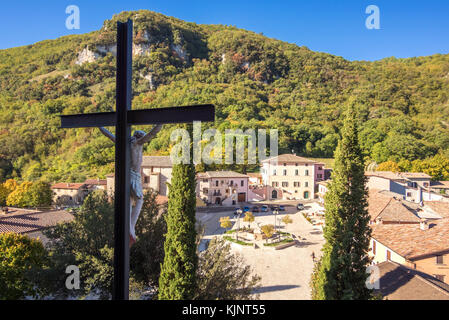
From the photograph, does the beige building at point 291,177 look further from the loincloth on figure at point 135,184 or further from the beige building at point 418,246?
the loincloth on figure at point 135,184

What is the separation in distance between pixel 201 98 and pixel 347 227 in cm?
4334

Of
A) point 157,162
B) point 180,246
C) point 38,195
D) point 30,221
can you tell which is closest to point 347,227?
point 180,246

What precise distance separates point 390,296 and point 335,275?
16.9 feet

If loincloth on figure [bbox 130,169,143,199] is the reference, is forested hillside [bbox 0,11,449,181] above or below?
above

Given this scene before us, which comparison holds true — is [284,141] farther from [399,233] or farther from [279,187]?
[399,233]

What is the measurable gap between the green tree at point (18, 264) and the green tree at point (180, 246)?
5470mm

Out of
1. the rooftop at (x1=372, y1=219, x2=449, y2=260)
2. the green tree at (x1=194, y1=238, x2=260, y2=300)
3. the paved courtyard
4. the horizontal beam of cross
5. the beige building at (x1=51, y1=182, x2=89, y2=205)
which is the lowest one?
the paved courtyard

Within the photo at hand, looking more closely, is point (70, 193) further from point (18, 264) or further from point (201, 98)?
point (18, 264)

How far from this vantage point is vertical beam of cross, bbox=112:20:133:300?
274 centimetres

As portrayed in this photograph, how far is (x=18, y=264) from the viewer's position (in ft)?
29.8

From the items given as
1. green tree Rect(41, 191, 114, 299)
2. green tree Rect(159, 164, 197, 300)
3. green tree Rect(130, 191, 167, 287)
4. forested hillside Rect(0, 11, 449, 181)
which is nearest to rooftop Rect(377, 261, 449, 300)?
green tree Rect(159, 164, 197, 300)

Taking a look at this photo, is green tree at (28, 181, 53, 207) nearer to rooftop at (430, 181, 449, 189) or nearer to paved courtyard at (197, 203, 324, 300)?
paved courtyard at (197, 203, 324, 300)

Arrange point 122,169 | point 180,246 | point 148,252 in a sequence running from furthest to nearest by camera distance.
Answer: point 148,252
point 180,246
point 122,169
